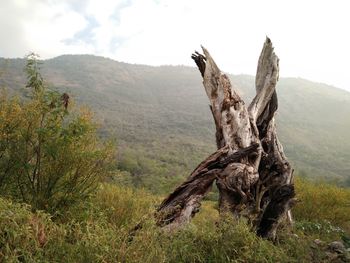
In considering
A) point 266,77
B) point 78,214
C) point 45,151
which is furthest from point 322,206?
point 45,151

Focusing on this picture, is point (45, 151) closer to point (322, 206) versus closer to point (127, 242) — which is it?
point (127, 242)

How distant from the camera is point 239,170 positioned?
1023cm

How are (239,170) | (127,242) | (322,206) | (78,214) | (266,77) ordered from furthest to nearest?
(322,206), (266,77), (78,214), (239,170), (127,242)

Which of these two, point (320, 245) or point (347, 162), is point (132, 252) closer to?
point (320, 245)

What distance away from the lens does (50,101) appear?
35.7 ft

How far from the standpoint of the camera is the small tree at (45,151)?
34.4 feet

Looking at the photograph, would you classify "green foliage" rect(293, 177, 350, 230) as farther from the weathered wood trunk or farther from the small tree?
the small tree

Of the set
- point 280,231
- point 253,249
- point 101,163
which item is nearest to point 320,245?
point 280,231

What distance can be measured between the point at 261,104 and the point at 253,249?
596 centimetres

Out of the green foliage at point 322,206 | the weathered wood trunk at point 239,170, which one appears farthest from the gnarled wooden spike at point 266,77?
the green foliage at point 322,206

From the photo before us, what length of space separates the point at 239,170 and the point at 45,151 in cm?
468

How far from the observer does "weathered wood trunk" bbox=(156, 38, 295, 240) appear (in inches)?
400

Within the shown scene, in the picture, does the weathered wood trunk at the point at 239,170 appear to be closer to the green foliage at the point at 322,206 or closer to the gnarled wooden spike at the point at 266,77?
the gnarled wooden spike at the point at 266,77

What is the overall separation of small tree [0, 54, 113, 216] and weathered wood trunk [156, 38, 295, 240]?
2342 mm
